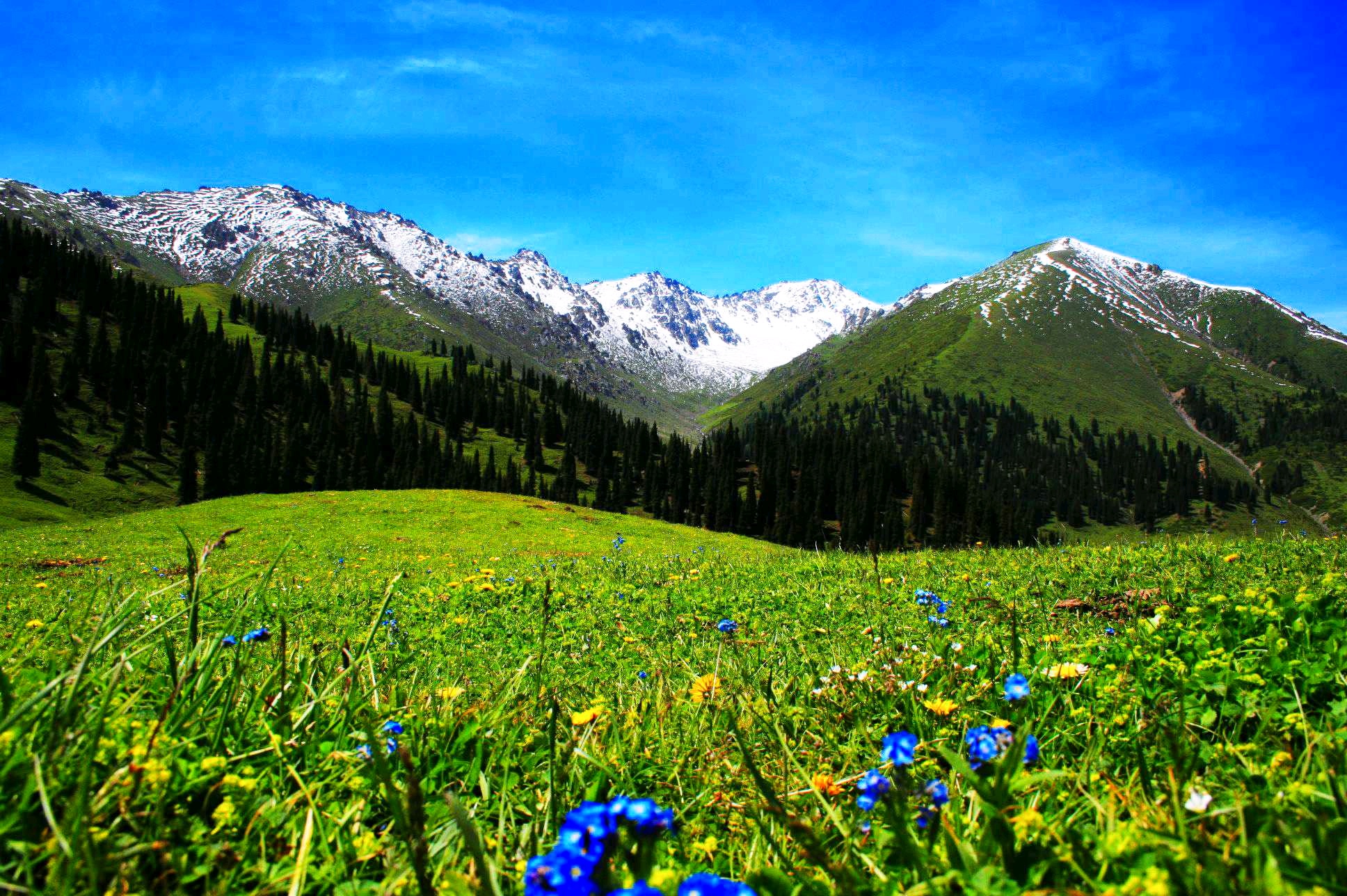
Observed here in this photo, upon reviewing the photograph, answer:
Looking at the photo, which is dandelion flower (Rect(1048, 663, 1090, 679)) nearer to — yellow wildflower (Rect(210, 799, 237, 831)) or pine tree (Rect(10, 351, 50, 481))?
yellow wildflower (Rect(210, 799, 237, 831))

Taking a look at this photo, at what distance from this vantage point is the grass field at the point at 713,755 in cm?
168

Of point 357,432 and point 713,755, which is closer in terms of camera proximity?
point 713,755

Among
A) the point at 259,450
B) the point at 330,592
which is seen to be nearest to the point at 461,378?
the point at 259,450

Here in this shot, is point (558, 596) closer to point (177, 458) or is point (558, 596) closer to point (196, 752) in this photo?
point (196, 752)

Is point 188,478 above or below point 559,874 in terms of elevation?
below

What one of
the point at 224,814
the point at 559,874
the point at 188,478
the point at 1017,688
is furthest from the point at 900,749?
the point at 188,478

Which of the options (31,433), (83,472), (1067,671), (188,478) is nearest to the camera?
(1067,671)

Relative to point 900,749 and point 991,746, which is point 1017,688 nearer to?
point 991,746

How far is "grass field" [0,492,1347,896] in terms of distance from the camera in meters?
1.68

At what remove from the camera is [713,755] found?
127 inches

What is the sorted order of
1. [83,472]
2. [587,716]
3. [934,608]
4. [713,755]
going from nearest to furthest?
1. [713,755]
2. [587,716]
3. [934,608]
4. [83,472]

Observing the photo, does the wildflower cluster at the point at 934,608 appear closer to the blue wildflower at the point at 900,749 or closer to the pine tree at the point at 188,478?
the blue wildflower at the point at 900,749

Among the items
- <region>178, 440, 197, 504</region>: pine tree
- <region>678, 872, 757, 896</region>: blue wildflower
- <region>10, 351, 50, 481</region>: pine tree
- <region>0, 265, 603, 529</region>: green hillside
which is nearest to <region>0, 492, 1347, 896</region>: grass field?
<region>678, 872, 757, 896</region>: blue wildflower

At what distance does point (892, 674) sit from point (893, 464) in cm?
14925
